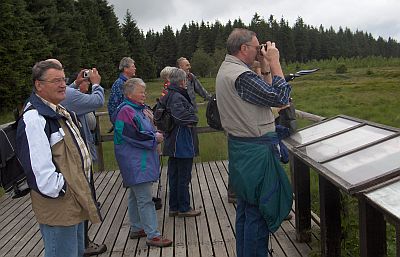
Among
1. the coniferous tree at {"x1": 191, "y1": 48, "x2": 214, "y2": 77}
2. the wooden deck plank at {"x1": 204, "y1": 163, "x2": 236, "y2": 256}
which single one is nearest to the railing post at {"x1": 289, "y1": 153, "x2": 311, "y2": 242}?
the wooden deck plank at {"x1": 204, "y1": 163, "x2": 236, "y2": 256}

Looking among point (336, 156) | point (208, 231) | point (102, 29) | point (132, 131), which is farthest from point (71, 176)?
point (102, 29)

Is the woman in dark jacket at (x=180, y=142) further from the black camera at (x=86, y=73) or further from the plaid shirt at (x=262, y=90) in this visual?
the plaid shirt at (x=262, y=90)

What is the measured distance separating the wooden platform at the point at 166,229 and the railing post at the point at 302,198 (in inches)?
4.7

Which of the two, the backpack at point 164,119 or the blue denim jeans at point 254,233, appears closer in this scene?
the blue denim jeans at point 254,233

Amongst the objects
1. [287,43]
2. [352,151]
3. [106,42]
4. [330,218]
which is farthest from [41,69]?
[287,43]

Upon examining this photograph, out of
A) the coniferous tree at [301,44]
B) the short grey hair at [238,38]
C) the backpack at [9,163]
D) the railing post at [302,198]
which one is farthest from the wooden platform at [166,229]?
the coniferous tree at [301,44]

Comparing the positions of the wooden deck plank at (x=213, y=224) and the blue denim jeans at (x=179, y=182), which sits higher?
the blue denim jeans at (x=179, y=182)

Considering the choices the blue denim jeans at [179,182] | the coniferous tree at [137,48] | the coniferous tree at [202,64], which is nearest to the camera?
the blue denim jeans at [179,182]

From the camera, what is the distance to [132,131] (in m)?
4.01

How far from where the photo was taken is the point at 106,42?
4391 centimetres

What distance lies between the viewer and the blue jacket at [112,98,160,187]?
4.01 meters

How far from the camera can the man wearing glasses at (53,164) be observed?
2473mm

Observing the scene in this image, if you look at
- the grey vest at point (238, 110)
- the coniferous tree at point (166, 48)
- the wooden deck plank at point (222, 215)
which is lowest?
the wooden deck plank at point (222, 215)

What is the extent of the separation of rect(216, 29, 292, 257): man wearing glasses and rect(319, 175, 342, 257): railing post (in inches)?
17.6
